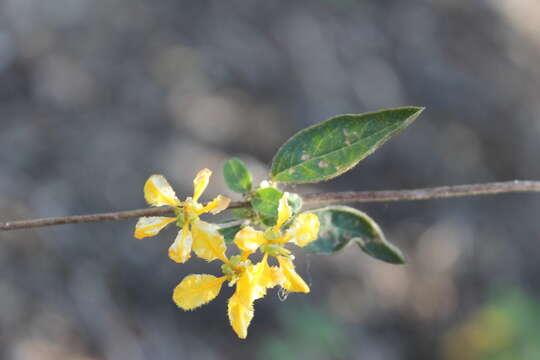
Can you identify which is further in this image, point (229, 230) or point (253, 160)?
point (253, 160)

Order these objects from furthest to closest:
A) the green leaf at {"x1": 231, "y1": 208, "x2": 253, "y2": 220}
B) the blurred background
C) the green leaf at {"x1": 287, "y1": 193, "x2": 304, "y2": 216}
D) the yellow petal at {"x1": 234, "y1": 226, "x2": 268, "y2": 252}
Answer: the blurred background → the green leaf at {"x1": 231, "y1": 208, "x2": 253, "y2": 220} → the green leaf at {"x1": 287, "y1": 193, "x2": 304, "y2": 216} → the yellow petal at {"x1": 234, "y1": 226, "x2": 268, "y2": 252}

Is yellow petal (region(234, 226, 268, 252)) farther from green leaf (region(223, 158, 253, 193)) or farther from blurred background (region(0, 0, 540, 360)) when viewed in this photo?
blurred background (region(0, 0, 540, 360))

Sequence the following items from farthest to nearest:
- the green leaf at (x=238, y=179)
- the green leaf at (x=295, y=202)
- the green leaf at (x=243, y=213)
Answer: the green leaf at (x=238, y=179), the green leaf at (x=243, y=213), the green leaf at (x=295, y=202)

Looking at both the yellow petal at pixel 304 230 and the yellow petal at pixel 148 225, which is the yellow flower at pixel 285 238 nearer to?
the yellow petal at pixel 304 230

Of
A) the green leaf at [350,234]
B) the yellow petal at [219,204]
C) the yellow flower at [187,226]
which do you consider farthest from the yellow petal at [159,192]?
the green leaf at [350,234]

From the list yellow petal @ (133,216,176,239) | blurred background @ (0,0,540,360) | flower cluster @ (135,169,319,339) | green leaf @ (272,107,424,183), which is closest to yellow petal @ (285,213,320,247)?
flower cluster @ (135,169,319,339)

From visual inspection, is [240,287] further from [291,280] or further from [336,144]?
[336,144]

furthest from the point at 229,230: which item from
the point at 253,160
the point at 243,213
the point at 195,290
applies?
the point at 253,160
